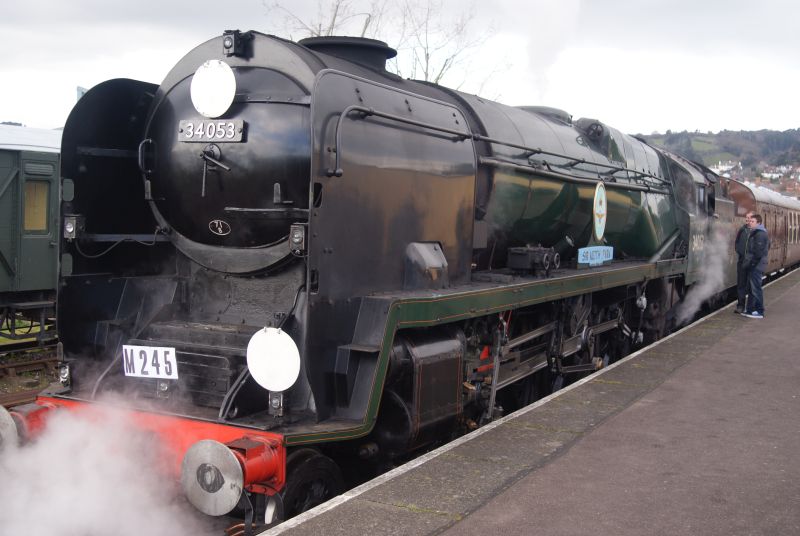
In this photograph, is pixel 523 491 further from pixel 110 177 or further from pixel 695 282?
pixel 695 282

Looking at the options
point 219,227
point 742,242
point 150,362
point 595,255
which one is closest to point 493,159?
point 219,227

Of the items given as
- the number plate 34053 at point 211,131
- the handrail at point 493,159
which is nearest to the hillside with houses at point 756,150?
the handrail at point 493,159

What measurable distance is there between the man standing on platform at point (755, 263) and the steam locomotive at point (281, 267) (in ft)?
23.4

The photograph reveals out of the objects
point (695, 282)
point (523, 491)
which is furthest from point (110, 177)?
point (695, 282)

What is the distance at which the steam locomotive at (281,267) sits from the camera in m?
3.95

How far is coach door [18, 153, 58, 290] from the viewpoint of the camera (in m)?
10.9

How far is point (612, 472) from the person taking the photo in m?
4.41

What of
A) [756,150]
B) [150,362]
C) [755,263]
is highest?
[756,150]

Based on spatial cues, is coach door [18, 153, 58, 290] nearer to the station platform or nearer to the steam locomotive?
the steam locomotive

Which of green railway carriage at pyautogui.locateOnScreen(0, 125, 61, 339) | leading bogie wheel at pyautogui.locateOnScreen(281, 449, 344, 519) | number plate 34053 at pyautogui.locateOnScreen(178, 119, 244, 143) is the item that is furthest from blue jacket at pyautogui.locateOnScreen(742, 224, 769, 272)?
green railway carriage at pyautogui.locateOnScreen(0, 125, 61, 339)

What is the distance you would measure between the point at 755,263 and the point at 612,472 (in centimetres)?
866

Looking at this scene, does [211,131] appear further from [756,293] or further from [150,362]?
[756,293]

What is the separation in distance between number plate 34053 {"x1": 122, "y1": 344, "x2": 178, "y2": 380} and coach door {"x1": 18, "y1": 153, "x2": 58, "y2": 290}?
291 inches

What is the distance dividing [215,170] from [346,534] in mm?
2168
